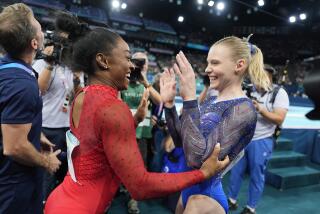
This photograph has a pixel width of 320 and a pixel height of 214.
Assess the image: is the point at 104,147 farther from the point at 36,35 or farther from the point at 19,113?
the point at 36,35

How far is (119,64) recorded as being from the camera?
1228mm

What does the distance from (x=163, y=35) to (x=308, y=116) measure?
90.6 ft

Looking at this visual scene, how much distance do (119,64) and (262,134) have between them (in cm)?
252

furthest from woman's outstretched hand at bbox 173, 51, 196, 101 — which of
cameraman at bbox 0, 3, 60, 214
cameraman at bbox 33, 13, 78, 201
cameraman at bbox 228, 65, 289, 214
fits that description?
cameraman at bbox 228, 65, 289, 214

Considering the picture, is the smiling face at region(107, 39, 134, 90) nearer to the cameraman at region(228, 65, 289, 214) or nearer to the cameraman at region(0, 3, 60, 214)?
the cameraman at region(0, 3, 60, 214)

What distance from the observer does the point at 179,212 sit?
1728mm

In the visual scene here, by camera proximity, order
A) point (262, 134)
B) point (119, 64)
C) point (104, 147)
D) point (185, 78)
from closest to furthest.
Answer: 1. point (104, 147)
2. point (119, 64)
3. point (185, 78)
4. point (262, 134)

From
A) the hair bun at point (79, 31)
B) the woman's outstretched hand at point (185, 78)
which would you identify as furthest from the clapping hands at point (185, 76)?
the hair bun at point (79, 31)

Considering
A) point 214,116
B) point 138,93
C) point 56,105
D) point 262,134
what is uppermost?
point 214,116

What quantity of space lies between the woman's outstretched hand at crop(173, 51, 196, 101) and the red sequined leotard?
1.14 feet

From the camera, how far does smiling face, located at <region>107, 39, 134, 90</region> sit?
1.22 m

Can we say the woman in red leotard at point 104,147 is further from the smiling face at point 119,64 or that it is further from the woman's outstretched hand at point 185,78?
the woman's outstretched hand at point 185,78

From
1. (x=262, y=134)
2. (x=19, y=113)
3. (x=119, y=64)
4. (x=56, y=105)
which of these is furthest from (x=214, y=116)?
(x=262, y=134)

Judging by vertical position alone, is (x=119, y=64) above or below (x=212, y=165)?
above
